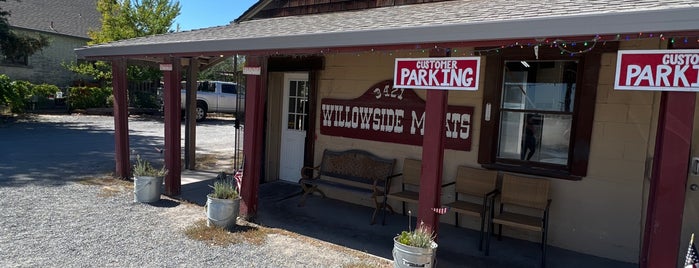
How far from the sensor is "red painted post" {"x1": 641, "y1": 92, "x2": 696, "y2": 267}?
114 inches

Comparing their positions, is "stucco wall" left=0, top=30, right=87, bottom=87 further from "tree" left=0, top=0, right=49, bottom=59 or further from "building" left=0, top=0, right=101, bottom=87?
"tree" left=0, top=0, right=49, bottom=59

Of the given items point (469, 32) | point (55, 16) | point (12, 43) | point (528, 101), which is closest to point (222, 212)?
point (469, 32)

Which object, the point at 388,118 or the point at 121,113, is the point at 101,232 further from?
the point at 388,118

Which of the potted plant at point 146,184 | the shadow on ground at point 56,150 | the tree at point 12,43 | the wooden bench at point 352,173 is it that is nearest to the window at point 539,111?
the wooden bench at point 352,173

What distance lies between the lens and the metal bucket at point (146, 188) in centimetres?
609

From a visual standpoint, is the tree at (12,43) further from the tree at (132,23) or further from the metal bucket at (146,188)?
the metal bucket at (146,188)

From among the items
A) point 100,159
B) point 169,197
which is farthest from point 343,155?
point 100,159

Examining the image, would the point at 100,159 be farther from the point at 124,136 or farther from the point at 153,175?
the point at 153,175

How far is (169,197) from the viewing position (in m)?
6.52

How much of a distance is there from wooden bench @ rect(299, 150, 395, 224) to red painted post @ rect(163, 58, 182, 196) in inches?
72.3

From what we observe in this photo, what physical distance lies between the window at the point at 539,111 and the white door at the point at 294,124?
3.22 metres

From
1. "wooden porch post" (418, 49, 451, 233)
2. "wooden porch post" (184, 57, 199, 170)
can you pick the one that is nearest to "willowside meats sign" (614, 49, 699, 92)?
"wooden porch post" (418, 49, 451, 233)

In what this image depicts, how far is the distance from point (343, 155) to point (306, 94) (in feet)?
4.63

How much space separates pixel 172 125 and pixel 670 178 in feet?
19.0
